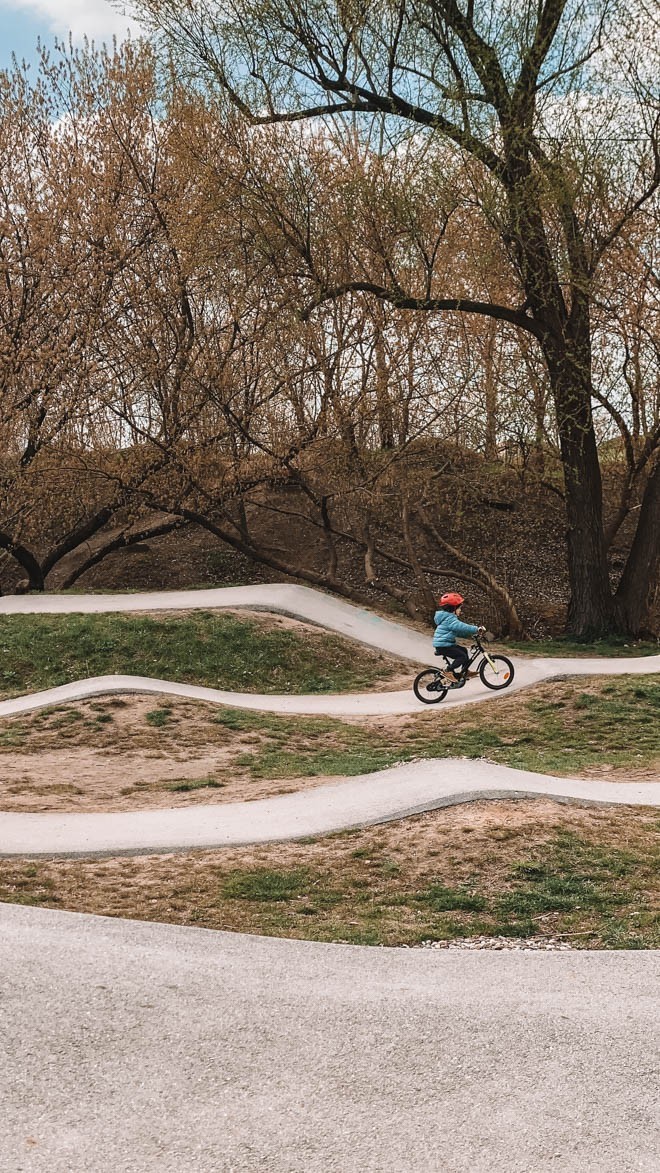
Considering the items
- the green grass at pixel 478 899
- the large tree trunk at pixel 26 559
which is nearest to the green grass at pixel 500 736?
the green grass at pixel 478 899

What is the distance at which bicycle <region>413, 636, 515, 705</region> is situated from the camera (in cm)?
1409

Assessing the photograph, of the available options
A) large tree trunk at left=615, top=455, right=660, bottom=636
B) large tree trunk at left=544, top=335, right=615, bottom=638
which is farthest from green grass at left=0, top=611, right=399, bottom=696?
large tree trunk at left=615, top=455, right=660, bottom=636

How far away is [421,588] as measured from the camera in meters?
20.9

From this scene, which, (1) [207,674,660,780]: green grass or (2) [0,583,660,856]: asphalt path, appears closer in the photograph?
(2) [0,583,660,856]: asphalt path

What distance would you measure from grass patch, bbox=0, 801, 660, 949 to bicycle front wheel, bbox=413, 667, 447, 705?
5.59 meters

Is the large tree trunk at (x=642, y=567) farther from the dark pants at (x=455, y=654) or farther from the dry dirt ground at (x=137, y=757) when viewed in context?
the dry dirt ground at (x=137, y=757)

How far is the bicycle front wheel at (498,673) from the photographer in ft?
47.2

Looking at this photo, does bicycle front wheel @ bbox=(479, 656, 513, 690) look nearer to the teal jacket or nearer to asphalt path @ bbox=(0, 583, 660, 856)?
the teal jacket

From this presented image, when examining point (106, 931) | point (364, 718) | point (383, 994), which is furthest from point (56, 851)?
point (364, 718)

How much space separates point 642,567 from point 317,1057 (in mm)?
15800

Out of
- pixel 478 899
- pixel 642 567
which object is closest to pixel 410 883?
pixel 478 899

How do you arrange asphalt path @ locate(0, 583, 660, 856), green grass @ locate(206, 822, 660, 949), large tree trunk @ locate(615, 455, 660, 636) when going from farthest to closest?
large tree trunk @ locate(615, 455, 660, 636) < asphalt path @ locate(0, 583, 660, 856) < green grass @ locate(206, 822, 660, 949)

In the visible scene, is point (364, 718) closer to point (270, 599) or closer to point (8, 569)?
point (270, 599)

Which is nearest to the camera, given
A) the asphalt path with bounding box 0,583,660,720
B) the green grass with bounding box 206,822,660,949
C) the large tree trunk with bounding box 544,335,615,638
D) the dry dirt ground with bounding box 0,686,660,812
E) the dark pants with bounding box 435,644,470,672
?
the green grass with bounding box 206,822,660,949
